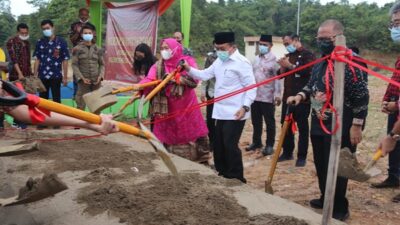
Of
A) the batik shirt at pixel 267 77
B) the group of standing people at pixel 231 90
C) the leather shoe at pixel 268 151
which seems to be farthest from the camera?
the leather shoe at pixel 268 151

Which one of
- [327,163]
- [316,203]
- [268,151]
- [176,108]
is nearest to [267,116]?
[268,151]

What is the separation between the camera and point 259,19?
54.9 metres

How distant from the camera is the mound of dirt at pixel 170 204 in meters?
2.84

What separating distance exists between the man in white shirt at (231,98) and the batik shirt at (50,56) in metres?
3.61

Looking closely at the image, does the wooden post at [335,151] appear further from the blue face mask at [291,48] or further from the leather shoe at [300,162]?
the blue face mask at [291,48]

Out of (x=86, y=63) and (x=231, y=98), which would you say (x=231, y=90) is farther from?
(x=86, y=63)

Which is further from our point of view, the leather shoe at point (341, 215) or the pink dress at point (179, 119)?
the pink dress at point (179, 119)

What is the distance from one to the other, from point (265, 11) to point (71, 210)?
5523 centimetres

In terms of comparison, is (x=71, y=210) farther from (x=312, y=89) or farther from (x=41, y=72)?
(x=41, y=72)

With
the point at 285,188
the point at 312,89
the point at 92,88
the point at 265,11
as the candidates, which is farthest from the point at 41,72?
the point at 265,11

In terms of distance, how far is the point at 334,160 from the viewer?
2.61 m

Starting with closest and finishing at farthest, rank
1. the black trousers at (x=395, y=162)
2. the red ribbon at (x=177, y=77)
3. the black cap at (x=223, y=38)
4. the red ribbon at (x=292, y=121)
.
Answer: the red ribbon at (x=292, y=121), the black cap at (x=223, y=38), the red ribbon at (x=177, y=77), the black trousers at (x=395, y=162)

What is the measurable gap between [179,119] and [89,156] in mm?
1032

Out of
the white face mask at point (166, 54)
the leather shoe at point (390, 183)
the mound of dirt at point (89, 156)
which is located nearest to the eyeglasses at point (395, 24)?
the leather shoe at point (390, 183)
